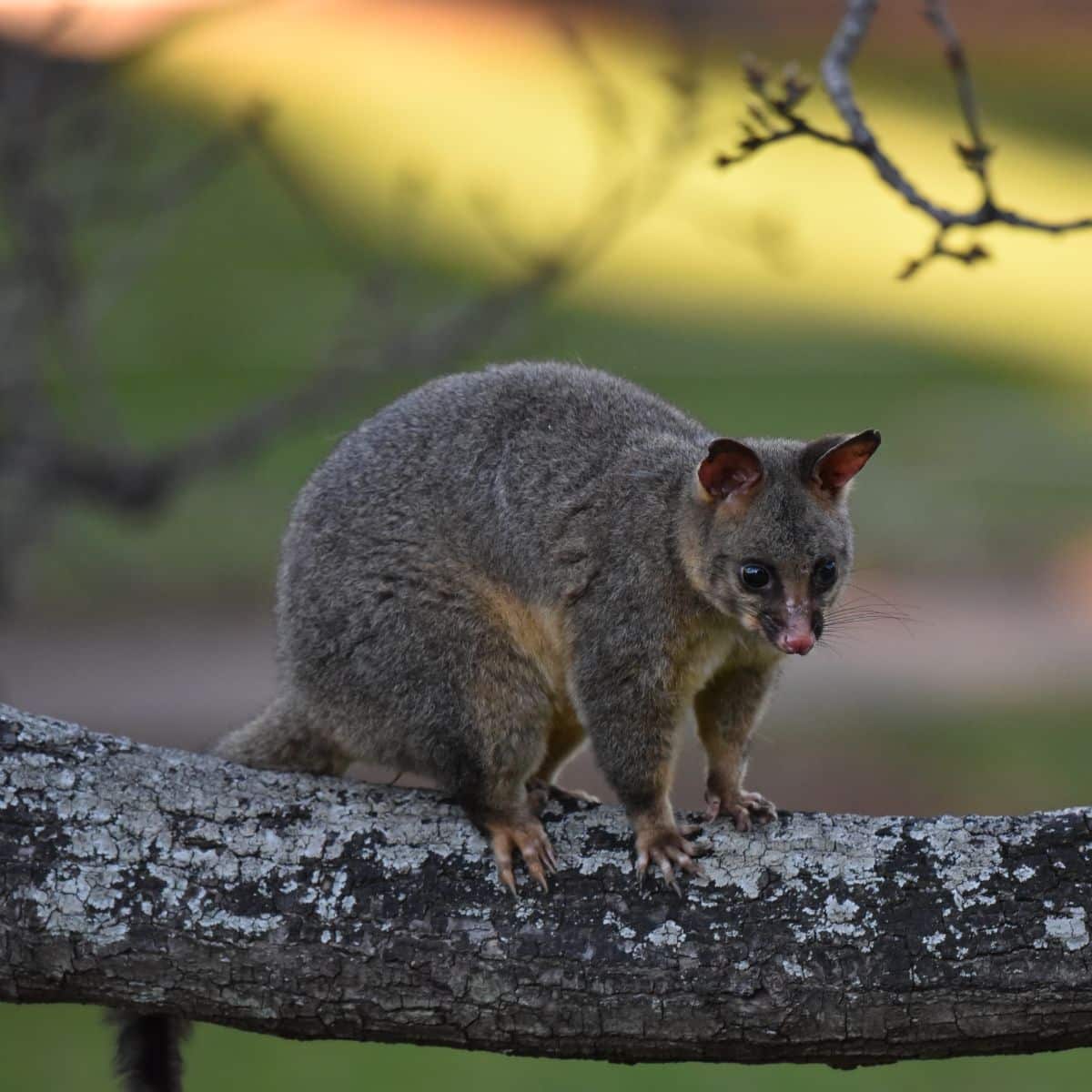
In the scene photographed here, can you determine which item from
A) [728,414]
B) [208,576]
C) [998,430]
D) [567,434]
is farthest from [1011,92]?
[567,434]

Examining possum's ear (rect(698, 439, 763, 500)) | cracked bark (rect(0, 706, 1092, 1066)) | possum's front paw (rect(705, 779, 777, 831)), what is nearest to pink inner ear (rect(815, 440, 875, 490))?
possum's ear (rect(698, 439, 763, 500))

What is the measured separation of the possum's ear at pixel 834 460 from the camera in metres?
4.58

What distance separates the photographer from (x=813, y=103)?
20.2 metres

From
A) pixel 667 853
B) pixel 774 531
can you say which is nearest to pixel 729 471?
pixel 774 531

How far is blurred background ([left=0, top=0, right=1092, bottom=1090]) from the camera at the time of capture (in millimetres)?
7789

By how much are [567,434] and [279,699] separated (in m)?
1.06

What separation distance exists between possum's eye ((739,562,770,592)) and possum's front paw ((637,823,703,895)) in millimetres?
685

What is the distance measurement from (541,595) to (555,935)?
1110mm

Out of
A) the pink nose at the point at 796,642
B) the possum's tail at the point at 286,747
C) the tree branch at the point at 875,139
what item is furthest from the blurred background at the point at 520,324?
the possum's tail at the point at 286,747

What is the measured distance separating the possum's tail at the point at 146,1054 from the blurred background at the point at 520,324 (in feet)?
6.21

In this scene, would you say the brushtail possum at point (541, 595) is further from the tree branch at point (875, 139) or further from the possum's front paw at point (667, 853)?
the tree branch at point (875, 139)

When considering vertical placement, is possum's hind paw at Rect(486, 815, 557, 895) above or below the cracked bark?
above

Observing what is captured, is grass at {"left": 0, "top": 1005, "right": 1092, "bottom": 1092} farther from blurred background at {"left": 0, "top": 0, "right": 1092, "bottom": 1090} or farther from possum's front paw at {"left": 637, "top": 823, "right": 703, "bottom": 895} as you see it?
possum's front paw at {"left": 637, "top": 823, "right": 703, "bottom": 895}

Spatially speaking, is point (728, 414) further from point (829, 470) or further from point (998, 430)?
point (829, 470)
